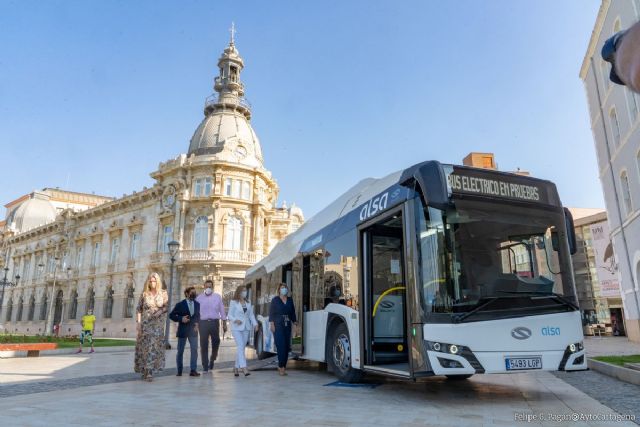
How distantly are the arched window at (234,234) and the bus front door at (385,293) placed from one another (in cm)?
2741

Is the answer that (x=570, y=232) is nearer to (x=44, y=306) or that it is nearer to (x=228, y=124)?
(x=228, y=124)

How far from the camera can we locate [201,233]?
34.3 m

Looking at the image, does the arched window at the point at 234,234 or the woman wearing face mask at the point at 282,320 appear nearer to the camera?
the woman wearing face mask at the point at 282,320

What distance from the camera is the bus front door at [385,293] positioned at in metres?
7.02

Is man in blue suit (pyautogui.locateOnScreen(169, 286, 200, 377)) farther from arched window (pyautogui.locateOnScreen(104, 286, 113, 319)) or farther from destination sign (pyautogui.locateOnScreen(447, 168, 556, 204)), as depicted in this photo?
arched window (pyautogui.locateOnScreen(104, 286, 113, 319))

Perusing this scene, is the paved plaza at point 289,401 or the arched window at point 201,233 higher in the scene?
the arched window at point 201,233

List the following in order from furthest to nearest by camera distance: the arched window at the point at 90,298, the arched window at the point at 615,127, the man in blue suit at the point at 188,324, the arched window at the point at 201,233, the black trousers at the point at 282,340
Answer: the arched window at the point at 90,298, the arched window at the point at 201,233, the arched window at the point at 615,127, the man in blue suit at the point at 188,324, the black trousers at the point at 282,340

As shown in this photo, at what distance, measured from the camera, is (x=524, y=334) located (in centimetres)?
563

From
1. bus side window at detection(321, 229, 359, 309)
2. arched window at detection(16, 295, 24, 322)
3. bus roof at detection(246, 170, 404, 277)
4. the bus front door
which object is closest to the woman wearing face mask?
bus side window at detection(321, 229, 359, 309)

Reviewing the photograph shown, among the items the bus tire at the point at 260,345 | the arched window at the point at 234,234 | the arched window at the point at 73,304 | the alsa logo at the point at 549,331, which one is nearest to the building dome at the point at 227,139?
the arched window at the point at 234,234

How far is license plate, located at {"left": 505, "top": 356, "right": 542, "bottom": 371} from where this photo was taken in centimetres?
551

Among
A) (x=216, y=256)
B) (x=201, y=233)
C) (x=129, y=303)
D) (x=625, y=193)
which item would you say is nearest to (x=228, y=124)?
(x=201, y=233)

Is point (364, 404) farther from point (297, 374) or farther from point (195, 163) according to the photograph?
point (195, 163)

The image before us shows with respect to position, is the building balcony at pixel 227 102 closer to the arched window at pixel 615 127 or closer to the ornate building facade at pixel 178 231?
the ornate building facade at pixel 178 231
